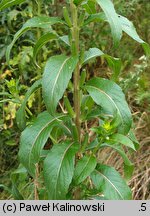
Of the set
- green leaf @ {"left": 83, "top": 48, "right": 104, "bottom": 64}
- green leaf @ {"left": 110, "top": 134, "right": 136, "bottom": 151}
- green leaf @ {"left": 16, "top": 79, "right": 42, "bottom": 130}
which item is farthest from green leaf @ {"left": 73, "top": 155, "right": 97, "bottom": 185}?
green leaf @ {"left": 83, "top": 48, "right": 104, "bottom": 64}

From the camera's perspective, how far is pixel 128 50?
3.61m

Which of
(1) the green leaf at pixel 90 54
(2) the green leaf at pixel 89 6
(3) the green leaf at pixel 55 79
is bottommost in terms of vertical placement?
(3) the green leaf at pixel 55 79

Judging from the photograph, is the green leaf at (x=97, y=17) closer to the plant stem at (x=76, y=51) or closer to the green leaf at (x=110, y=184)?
the plant stem at (x=76, y=51)

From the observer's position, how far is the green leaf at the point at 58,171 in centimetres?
152

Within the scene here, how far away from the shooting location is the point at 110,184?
1636 millimetres

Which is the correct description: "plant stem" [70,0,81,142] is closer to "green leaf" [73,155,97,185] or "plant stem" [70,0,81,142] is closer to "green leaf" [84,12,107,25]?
"green leaf" [84,12,107,25]

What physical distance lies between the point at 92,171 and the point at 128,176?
0.76ft

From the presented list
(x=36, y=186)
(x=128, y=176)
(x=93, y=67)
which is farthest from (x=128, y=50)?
(x=128, y=176)

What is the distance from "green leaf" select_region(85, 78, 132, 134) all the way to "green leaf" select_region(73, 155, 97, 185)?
0.18 meters

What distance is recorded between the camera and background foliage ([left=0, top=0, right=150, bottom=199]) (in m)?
2.89

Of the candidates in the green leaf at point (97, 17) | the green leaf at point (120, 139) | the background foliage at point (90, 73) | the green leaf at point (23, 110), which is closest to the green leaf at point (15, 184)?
the green leaf at point (23, 110)

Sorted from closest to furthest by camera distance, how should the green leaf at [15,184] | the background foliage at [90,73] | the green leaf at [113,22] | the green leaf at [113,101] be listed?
the green leaf at [113,22]
the green leaf at [113,101]
the green leaf at [15,184]
the background foliage at [90,73]

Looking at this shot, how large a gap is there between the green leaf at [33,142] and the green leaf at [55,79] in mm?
224
